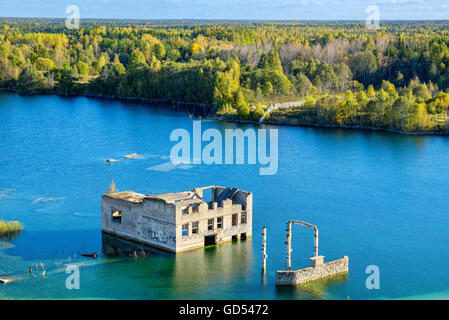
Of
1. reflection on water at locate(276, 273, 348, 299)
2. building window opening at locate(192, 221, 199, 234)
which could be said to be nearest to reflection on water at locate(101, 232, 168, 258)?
building window opening at locate(192, 221, 199, 234)

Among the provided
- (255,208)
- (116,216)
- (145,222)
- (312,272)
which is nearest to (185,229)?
(145,222)

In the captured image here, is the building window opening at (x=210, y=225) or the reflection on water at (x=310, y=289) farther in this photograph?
the building window opening at (x=210, y=225)

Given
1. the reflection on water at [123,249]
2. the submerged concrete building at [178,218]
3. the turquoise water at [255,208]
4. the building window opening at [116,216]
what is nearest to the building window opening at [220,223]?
the submerged concrete building at [178,218]

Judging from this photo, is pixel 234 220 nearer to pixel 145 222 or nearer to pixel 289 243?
pixel 145 222

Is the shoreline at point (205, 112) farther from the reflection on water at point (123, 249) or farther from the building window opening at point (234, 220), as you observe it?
the reflection on water at point (123, 249)
